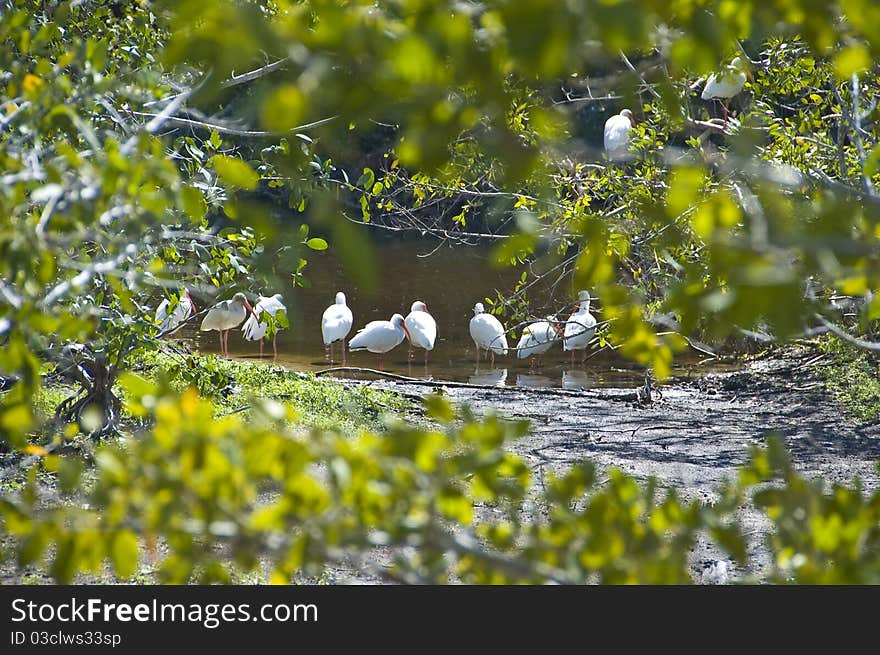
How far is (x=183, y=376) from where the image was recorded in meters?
6.54

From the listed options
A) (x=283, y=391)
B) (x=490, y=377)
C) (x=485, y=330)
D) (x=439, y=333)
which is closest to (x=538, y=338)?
(x=490, y=377)

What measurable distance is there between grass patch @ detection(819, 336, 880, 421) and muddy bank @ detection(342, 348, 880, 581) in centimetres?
13

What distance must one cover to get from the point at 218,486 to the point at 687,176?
93cm

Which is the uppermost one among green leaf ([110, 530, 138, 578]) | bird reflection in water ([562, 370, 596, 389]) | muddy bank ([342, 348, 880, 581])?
bird reflection in water ([562, 370, 596, 389])

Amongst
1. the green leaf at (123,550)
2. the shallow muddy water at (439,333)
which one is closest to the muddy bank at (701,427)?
the shallow muddy water at (439,333)

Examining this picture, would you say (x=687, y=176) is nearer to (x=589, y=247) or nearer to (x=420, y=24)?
(x=589, y=247)

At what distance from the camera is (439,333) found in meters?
13.9

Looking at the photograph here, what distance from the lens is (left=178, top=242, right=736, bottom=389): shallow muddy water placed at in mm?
11688

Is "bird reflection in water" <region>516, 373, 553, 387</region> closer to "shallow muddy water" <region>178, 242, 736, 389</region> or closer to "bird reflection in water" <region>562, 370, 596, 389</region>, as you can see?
"shallow muddy water" <region>178, 242, 736, 389</region>

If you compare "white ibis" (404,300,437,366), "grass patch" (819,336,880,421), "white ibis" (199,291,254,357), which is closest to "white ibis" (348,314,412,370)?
"white ibis" (404,300,437,366)

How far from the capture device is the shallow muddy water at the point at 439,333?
1169 cm

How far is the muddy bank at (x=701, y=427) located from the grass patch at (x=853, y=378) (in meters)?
0.13

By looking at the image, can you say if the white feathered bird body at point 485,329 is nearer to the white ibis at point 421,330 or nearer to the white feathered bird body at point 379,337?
the white ibis at point 421,330
